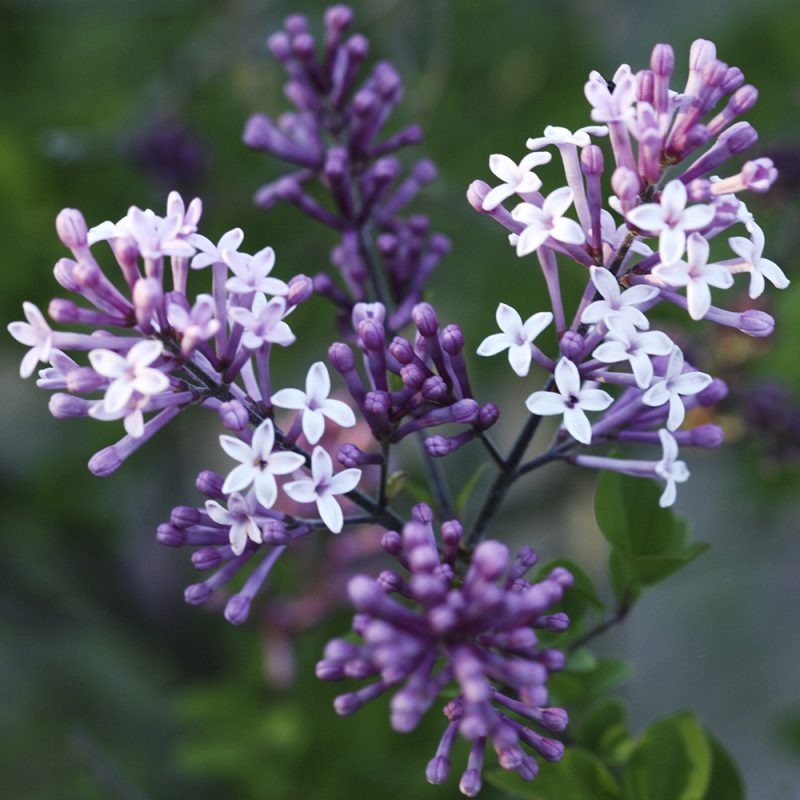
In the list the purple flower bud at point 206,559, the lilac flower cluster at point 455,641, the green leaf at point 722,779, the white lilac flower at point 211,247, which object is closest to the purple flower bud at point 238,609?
the purple flower bud at point 206,559

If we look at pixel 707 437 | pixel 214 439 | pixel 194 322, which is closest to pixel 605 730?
pixel 707 437

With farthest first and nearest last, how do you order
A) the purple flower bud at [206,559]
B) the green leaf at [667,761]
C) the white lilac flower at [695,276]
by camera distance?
the green leaf at [667,761], the purple flower bud at [206,559], the white lilac flower at [695,276]

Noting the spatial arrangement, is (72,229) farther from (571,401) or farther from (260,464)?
(571,401)

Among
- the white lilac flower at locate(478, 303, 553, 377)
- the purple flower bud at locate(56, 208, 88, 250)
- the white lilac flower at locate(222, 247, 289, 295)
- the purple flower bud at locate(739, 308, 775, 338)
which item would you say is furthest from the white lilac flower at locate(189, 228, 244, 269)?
the purple flower bud at locate(739, 308, 775, 338)

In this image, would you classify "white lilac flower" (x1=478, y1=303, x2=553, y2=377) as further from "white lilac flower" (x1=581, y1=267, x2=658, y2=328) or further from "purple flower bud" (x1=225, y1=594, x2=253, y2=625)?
"purple flower bud" (x1=225, y1=594, x2=253, y2=625)

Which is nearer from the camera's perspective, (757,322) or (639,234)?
(639,234)

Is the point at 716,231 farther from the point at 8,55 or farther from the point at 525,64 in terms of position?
the point at 8,55

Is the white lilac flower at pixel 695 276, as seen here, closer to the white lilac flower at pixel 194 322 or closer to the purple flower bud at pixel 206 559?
the white lilac flower at pixel 194 322
